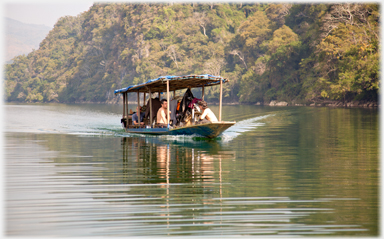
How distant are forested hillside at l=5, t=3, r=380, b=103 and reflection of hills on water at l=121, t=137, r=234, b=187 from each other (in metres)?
32.3

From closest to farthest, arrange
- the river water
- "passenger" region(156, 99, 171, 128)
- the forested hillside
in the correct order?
1. the river water
2. "passenger" region(156, 99, 171, 128)
3. the forested hillside

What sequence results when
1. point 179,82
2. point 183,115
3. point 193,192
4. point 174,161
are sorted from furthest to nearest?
point 179,82
point 183,115
point 174,161
point 193,192

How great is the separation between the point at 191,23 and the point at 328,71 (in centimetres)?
5026

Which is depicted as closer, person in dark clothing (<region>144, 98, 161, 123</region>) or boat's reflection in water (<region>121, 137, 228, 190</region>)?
boat's reflection in water (<region>121, 137, 228, 190</region>)

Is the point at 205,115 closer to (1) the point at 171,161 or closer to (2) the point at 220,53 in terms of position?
(1) the point at 171,161

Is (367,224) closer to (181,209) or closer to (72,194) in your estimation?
(181,209)

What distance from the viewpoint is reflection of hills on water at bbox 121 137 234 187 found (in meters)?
8.78

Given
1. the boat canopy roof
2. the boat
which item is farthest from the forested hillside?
the boat

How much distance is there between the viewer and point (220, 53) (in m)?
82.2

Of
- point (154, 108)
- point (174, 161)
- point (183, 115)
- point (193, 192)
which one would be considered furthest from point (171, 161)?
point (154, 108)

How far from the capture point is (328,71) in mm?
49156

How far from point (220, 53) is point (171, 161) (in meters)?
72.9

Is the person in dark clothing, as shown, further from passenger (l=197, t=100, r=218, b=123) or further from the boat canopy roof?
passenger (l=197, t=100, r=218, b=123)

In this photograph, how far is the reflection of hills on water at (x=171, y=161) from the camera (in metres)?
8.78
